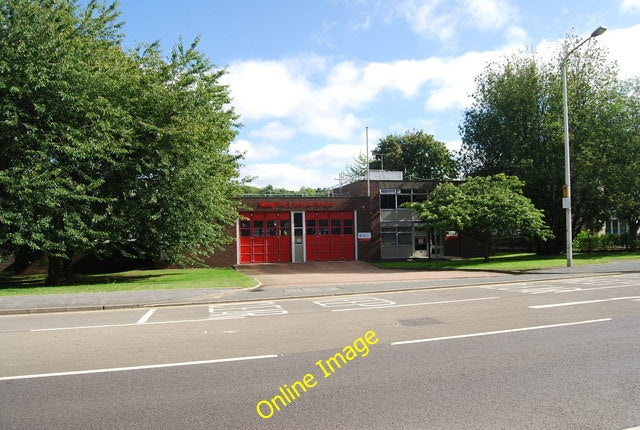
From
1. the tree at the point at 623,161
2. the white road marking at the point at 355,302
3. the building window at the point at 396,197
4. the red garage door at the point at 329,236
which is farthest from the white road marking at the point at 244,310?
the tree at the point at 623,161

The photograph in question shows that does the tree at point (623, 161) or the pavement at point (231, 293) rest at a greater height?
the tree at point (623, 161)

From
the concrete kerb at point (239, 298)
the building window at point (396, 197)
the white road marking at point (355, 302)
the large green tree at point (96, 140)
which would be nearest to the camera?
the white road marking at point (355, 302)

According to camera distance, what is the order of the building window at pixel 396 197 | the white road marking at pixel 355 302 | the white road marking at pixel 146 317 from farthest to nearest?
the building window at pixel 396 197, the white road marking at pixel 355 302, the white road marking at pixel 146 317

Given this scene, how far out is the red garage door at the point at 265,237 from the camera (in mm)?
30359

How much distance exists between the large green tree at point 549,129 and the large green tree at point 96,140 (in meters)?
20.9

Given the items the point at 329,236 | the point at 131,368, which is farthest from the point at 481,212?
the point at 131,368

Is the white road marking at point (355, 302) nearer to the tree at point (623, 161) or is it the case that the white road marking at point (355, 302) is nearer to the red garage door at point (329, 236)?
the red garage door at point (329, 236)

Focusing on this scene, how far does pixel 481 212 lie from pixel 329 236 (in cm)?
1038

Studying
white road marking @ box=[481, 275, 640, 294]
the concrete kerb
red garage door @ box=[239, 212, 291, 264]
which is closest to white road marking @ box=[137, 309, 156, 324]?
the concrete kerb

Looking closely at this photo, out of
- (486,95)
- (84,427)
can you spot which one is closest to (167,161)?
(84,427)

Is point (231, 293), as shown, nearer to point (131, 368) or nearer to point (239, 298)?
point (239, 298)

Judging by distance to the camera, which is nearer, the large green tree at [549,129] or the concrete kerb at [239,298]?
the concrete kerb at [239,298]

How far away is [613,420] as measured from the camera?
4305 mm

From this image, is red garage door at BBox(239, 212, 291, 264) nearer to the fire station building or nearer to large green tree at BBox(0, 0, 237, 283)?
the fire station building
